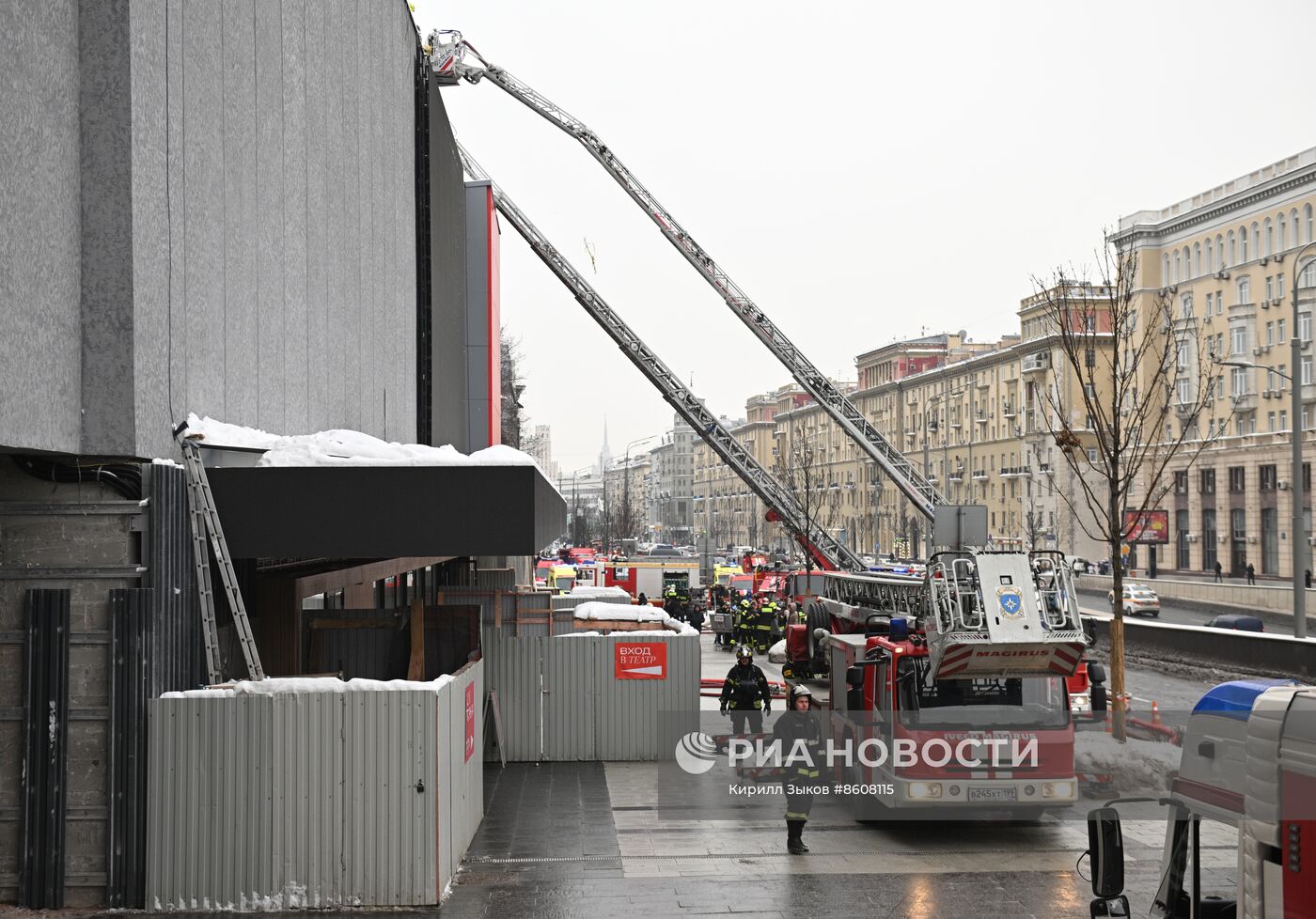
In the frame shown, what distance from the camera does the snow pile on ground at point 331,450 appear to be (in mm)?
11297

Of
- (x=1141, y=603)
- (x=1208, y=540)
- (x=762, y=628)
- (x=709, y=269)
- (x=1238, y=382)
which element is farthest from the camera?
(x=1208, y=540)

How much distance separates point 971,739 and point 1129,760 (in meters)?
5.46

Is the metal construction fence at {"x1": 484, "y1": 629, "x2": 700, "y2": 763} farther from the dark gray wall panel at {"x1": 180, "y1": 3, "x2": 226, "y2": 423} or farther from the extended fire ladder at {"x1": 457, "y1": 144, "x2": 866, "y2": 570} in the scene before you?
the extended fire ladder at {"x1": 457, "y1": 144, "x2": 866, "y2": 570}

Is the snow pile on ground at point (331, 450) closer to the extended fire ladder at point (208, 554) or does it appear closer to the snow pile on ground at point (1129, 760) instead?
the extended fire ladder at point (208, 554)

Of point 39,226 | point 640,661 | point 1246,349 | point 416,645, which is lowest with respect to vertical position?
point 640,661

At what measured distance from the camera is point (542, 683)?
1767 cm

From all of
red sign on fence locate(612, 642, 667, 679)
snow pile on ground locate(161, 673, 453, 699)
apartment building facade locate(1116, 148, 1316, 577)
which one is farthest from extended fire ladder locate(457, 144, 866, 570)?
apartment building facade locate(1116, 148, 1316, 577)

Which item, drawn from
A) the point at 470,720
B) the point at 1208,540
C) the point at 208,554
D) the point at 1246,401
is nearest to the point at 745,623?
the point at 470,720

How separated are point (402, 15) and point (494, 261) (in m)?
14.2

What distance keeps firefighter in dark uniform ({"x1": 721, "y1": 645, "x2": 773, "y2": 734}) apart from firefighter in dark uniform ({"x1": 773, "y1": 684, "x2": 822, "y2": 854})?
131cm

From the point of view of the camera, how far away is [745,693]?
1667 cm

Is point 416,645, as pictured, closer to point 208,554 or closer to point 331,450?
point 331,450

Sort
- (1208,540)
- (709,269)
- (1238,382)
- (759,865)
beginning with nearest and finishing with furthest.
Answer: (759,865) < (709,269) < (1238,382) < (1208,540)

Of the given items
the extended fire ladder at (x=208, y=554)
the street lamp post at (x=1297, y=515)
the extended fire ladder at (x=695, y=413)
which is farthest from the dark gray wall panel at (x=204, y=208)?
the extended fire ladder at (x=695, y=413)
